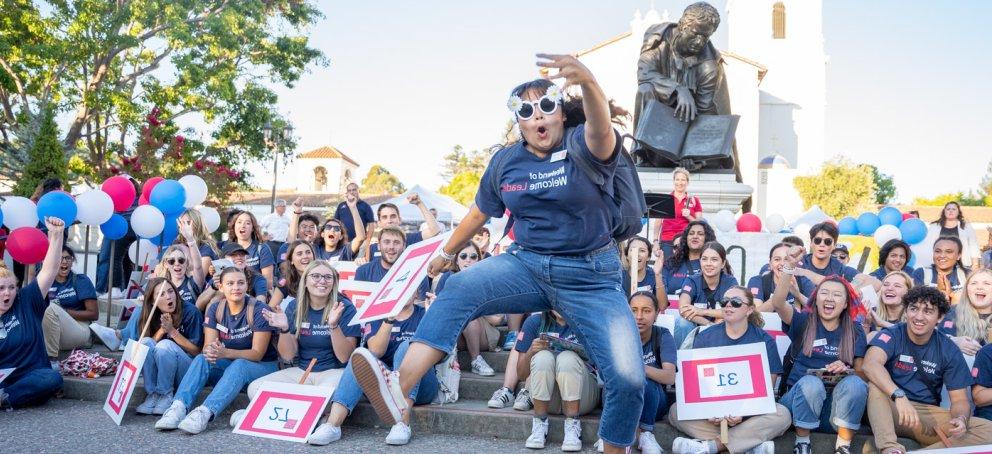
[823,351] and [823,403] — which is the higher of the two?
[823,351]

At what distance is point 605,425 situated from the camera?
395 cm

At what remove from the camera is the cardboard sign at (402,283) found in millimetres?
4613

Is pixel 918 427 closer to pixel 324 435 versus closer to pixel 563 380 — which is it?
pixel 563 380

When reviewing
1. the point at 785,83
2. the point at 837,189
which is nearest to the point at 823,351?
the point at 837,189

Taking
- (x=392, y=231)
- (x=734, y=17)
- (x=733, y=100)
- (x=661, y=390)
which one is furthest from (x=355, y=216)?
(x=734, y=17)

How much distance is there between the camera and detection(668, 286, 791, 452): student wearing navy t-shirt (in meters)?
5.66

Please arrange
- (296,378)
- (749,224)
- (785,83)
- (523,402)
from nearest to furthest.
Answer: (523,402), (296,378), (749,224), (785,83)

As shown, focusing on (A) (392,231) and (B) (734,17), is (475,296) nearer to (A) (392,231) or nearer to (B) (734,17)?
(A) (392,231)

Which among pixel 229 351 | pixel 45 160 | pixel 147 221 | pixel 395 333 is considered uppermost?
pixel 45 160

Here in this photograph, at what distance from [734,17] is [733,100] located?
12.4 meters

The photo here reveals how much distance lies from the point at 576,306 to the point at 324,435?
276 cm

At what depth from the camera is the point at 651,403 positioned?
5.78 m

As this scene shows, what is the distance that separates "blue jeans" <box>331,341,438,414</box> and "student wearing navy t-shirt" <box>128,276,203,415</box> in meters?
1.50

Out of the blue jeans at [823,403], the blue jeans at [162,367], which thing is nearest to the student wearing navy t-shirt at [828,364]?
the blue jeans at [823,403]
